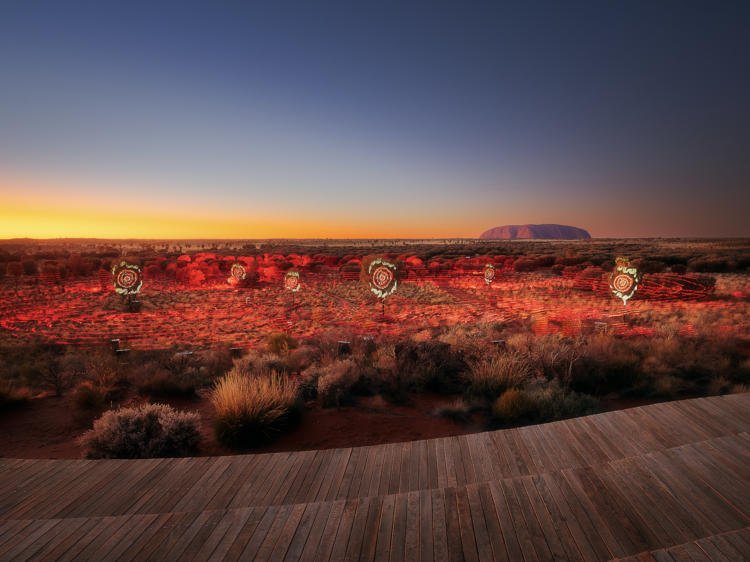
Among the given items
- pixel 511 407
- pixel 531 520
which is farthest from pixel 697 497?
pixel 511 407

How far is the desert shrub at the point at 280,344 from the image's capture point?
1095 cm

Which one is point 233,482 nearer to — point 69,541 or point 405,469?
point 69,541

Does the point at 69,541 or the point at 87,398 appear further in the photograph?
the point at 87,398

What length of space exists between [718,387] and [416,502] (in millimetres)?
8442

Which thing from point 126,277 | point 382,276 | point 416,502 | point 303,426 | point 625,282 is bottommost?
point 303,426

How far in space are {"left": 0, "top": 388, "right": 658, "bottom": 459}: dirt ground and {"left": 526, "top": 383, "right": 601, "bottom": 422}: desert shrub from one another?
34.2 inches

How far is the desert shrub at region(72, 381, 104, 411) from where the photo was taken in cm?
711

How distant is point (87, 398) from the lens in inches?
282

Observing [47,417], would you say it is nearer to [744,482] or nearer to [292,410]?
[292,410]

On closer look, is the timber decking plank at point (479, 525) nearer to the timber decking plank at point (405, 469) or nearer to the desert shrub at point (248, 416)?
the timber decking plank at point (405, 469)

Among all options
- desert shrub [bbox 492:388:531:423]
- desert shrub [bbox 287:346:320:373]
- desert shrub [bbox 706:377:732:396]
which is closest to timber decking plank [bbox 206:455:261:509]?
desert shrub [bbox 492:388:531:423]

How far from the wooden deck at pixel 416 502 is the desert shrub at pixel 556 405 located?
53.3 inches

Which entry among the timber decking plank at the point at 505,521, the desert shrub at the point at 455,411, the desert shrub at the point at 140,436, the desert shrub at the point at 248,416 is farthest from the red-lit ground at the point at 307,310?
the timber decking plank at the point at 505,521

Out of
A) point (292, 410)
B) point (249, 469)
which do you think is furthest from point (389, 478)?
point (292, 410)
